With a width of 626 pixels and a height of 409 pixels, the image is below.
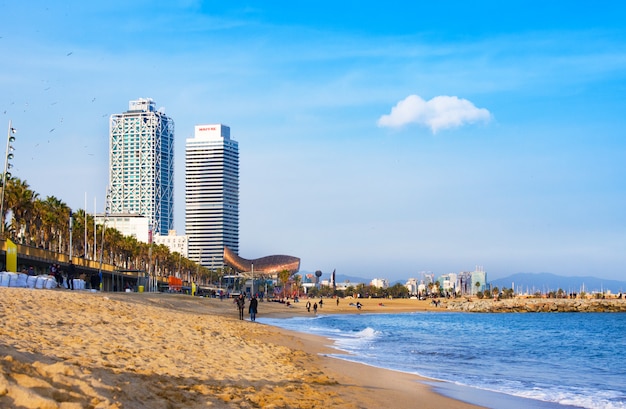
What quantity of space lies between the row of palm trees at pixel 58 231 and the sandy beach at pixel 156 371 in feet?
137

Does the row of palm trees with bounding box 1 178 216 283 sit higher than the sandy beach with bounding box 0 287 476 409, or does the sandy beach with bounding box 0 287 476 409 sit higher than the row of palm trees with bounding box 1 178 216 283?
the row of palm trees with bounding box 1 178 216 283

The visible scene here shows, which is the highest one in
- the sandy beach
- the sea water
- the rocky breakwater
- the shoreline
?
the sandy beach

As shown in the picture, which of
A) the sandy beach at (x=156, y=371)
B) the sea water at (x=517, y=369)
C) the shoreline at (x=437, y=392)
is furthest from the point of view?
the sea water at (x=517, y=369)

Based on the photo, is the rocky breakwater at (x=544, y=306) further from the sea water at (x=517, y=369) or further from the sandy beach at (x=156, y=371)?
the sandy beach at (x=156, y=371)

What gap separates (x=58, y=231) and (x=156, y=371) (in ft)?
280

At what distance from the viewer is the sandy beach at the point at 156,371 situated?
7.36 metres

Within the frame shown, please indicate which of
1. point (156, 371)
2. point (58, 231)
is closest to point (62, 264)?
point (58, 231)

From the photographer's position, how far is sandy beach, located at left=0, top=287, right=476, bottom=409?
7.36 m

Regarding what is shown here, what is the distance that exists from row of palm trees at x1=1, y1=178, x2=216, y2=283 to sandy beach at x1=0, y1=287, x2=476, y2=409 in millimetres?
41832

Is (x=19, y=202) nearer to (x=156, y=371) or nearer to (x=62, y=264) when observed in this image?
(x=62, y=264)

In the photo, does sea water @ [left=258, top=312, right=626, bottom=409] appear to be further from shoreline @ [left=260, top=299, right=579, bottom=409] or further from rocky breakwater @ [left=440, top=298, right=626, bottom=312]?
rocky breakwater @ [left=440, top=298, right=626, bottom=312]

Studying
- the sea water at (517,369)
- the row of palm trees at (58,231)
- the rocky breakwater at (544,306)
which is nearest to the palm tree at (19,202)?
the row of palm trees at (58,231)

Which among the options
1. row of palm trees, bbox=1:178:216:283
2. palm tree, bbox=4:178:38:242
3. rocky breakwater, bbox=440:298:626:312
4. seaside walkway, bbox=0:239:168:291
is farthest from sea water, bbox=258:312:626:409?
rocky breakwater, bbox=440:298:626:312

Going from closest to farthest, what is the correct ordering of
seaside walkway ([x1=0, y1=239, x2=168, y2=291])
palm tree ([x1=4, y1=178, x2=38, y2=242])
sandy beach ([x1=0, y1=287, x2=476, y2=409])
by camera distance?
sandy beach ([x1=0, y1=287, x2=476, y2=409]) → seaside walkway ([x1=0, y1=239, x2=168, y2=291]) → palm tree ([x1=4, y1=178, x2=38, y2=242])
